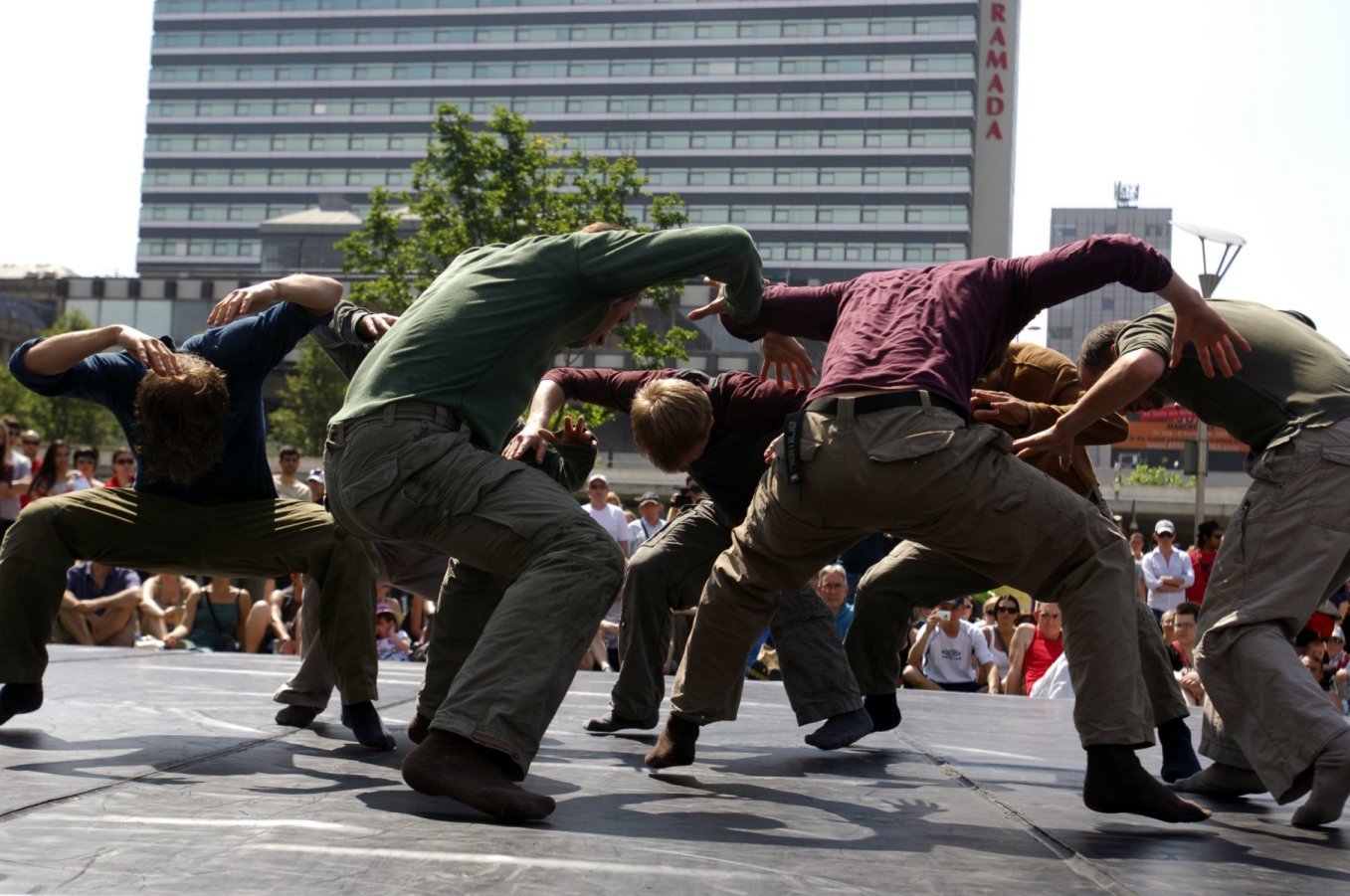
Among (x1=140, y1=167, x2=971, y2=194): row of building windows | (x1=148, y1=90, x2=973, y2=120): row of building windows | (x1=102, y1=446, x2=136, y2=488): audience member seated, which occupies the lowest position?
(x1=102, y1=446, x2=136, y2=488): audience member seated

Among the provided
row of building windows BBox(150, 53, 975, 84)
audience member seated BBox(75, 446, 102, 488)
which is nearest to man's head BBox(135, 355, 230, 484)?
audience member seated BBox(75, 446, 102, 488)

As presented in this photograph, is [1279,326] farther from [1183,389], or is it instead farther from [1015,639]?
[1015,639]

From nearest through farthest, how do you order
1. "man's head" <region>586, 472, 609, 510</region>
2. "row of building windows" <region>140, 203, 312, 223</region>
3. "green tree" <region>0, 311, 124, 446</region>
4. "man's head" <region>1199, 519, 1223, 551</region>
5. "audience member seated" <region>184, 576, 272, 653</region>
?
1. "audience member seated" <region>184, 576, 272, 653</region>
2. "man's head" <region>1199, 519, 1223, 551</region>
3. "man's head" <region>586, 472, 609, 510</region>
4. "green tree" <region>0, 311, 124, 446</region>
5. "row of building windows" <region>140, 203, 312, 223</region>

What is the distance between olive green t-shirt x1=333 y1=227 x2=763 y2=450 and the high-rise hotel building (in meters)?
91.5

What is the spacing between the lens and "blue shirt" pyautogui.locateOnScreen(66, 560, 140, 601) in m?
10.1

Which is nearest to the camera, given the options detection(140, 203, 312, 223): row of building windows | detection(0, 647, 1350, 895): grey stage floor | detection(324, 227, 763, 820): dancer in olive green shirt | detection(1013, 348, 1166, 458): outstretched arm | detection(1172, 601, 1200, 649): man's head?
detection(0, 647, 1350, 895): grey stage floor

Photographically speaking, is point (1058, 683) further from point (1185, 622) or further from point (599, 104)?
point (599, 104)

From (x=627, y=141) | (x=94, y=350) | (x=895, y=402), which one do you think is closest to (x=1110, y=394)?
(x=895, y=402)

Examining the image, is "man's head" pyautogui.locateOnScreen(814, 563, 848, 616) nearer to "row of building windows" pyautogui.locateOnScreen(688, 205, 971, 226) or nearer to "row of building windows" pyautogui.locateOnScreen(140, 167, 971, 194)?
"row of building windows" pyautogui.locateOnScreen(688, 205, 971, 226)

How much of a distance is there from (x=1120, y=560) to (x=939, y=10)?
103229 millimetres

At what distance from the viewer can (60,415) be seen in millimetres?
61375

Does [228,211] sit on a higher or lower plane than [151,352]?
higher

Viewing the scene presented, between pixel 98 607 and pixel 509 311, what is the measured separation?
7423mm

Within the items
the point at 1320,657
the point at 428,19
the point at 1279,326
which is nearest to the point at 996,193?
the point at 1320,657
